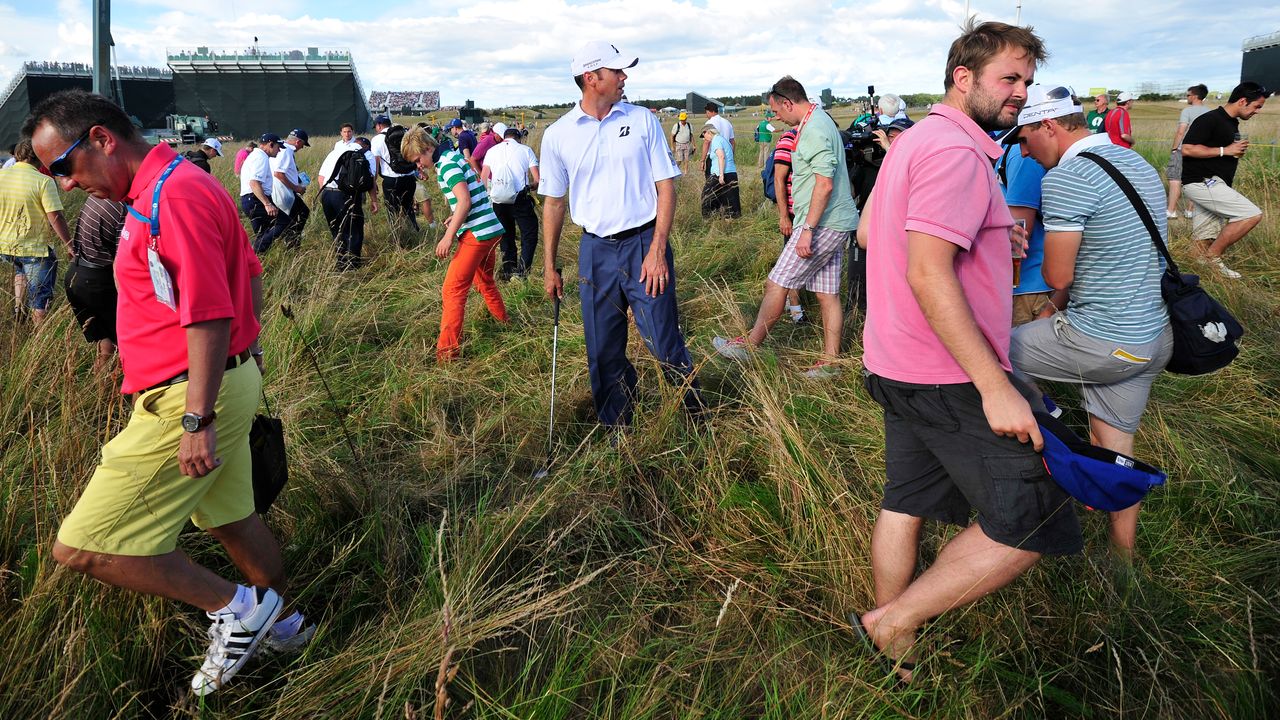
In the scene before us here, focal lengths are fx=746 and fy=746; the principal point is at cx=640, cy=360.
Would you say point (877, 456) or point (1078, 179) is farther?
point (877, 456)

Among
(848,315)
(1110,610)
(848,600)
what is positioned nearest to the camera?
(1110,610)

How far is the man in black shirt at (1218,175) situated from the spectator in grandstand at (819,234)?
4099mm

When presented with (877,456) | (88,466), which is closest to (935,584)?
(877,456)

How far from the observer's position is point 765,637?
2.43 metres

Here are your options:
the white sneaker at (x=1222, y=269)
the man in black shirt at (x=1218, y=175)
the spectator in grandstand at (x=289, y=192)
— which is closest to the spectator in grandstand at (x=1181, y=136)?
the man in black shirt at (x=1218, y=175)

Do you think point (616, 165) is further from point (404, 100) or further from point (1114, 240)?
point (404, 100)

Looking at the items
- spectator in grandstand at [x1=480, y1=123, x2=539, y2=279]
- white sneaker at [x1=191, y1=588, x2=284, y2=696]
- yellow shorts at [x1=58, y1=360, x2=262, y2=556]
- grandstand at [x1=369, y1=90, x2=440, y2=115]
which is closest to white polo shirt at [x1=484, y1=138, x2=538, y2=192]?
spectator in grandstand at [x1=480, y1=123, x2=539, y2=279]

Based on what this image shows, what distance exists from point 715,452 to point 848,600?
0.99 m

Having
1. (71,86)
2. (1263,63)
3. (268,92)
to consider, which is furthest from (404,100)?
(1263,63)

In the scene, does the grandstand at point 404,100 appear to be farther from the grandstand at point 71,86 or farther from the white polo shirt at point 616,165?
the white polo shirt at point 616,165

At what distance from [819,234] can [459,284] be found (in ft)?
8.54

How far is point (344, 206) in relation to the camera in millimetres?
9039

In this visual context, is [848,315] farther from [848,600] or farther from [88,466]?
[88,466]

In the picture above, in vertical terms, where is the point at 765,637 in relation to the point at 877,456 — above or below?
below
